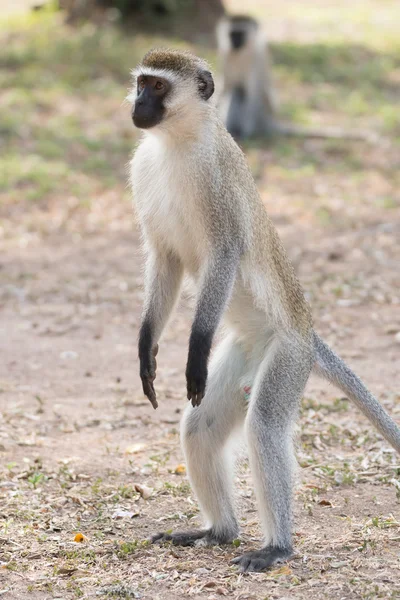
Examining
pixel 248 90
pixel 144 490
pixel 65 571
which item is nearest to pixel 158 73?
pixel 144 490

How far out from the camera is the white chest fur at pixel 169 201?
432 centimetres

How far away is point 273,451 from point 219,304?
673mm

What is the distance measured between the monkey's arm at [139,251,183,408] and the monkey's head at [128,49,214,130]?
65 centimetres

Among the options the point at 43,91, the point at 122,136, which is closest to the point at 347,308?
the point at 122,136

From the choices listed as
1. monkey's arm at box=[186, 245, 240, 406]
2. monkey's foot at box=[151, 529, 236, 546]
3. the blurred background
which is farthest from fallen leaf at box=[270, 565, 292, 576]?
monkey's arm at box=[186, 245, 240, 406]

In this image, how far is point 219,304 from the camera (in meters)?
4.26

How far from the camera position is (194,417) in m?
4.47

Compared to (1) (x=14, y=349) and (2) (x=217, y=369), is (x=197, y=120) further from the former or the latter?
(1) (x=14, y=349)

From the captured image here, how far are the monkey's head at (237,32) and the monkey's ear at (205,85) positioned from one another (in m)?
8.95

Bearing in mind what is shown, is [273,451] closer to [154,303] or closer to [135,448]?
[154,303]

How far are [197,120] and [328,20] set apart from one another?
1421cm

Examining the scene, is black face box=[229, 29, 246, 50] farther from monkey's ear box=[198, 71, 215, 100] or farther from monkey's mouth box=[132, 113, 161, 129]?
monkey's mouth box=[132, 113, 161, 129]

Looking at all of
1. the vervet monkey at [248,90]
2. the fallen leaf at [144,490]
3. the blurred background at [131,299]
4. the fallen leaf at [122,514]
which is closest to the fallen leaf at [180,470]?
the blurred background at [131,299]

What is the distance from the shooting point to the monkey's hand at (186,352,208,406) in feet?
13.8
